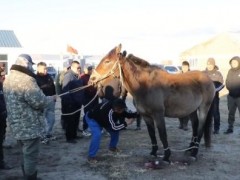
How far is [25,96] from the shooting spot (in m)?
→ 4.84

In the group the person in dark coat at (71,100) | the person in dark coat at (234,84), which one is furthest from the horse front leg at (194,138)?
the person in dark coat at (71,100)

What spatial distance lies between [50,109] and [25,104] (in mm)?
3736

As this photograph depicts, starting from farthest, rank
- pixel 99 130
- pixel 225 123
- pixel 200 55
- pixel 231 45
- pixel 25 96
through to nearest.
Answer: pixel 200 55 → pixel 231 45 → pixel 225 123 → pixel 99 130 → pixel 25 96

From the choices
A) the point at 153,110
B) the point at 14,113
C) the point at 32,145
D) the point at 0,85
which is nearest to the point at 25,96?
the point at 14,113

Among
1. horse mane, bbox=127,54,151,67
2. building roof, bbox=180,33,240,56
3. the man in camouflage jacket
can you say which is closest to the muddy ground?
the man in camouflage jacket

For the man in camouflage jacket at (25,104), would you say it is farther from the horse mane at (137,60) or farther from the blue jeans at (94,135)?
the horse mane at (137,60)

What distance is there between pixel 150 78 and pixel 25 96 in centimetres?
240

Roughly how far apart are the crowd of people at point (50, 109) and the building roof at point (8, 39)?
17.8m

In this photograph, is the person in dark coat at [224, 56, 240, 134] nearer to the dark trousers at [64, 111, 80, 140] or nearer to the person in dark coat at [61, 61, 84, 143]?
the person in dark coat at [61, 61, 84, 143]

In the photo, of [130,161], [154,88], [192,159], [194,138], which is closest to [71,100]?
[130,161]

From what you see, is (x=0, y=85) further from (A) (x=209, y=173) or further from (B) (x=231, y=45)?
(B) (x=231, y=45)

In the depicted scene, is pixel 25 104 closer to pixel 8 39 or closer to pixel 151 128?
pixel 151 128

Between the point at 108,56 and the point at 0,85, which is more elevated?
the point at 108,56

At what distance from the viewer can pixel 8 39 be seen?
2750cm
